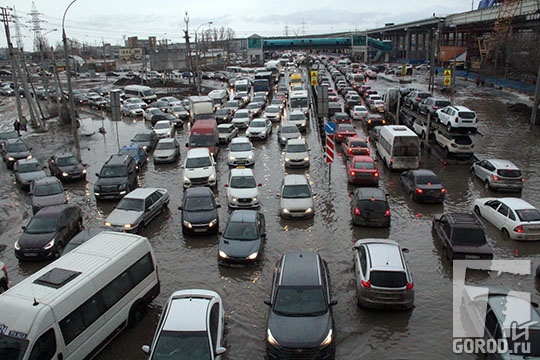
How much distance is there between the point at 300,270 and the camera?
11.5 meters

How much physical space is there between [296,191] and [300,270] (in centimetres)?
773

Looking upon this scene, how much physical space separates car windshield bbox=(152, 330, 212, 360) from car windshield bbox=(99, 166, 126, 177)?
46.0ft

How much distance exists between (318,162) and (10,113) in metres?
45.7

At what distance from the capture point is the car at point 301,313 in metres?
9.55

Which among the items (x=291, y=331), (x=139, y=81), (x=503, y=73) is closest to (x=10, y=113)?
(x=139, y=81)

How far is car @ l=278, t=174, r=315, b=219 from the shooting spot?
18.3 m

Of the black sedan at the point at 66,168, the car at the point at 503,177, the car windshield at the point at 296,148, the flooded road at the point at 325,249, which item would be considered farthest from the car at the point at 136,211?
the car at the point at 503,177

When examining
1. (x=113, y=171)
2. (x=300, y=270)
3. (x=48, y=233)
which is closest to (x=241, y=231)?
(x=300, y=270)

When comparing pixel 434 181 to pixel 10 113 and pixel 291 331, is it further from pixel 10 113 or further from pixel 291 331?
pixel 10 113

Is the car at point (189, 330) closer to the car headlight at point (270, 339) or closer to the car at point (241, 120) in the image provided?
the car headlight at point (270, 339)

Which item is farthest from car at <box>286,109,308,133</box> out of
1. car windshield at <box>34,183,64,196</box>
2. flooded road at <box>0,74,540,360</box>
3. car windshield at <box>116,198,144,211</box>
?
car windshield at <box>34,183,64,196</box>

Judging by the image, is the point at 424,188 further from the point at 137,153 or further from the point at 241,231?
the point at 137,153

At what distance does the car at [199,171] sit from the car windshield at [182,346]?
13411mm

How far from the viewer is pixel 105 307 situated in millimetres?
10297
